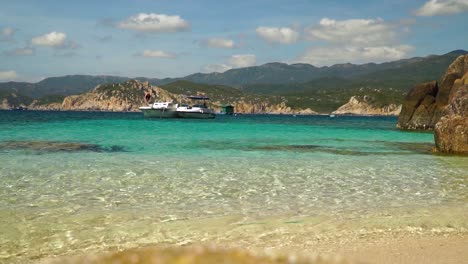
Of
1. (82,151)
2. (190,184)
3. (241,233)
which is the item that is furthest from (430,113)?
(241,233)

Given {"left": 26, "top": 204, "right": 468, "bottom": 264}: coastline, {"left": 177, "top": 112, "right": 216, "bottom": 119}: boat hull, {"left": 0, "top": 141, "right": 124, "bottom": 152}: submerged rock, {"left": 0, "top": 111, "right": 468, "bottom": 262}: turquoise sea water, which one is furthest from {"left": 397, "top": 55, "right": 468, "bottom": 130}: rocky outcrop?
{"left": 177, "top": 112, "right": 216, "bottom": 119}: boat hull

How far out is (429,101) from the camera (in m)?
71.2

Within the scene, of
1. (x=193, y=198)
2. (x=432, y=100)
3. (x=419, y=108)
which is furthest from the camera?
(x=419, y=108)

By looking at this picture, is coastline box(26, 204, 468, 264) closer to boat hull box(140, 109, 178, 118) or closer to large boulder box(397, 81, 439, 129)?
large boulder box(397, 81, 439, 129)

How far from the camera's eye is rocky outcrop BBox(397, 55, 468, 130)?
220 feet

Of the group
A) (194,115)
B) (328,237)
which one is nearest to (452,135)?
(328,237)

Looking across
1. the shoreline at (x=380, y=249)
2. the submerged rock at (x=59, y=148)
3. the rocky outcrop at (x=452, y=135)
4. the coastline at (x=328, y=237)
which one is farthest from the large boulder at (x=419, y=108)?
the shoreline at (x=380, y=249)

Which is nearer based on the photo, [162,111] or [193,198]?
[193,198]

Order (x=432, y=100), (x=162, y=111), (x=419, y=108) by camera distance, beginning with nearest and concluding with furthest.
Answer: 1. (x=432, y=100)
2. (x=419, y=108)
3. (x=162, y=111)

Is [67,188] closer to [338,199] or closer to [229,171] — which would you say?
[229,171]

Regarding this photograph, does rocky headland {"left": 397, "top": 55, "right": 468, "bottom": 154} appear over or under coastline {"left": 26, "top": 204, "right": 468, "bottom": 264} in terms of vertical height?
over

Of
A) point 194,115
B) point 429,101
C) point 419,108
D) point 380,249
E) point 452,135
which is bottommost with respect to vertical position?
point 194,115

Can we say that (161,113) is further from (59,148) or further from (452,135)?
(452,135)

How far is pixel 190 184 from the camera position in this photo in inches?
593
